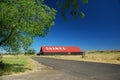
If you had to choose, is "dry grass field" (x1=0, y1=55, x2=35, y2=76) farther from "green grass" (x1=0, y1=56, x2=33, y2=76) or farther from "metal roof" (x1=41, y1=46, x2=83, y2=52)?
"metal roof" (x1=41, y1=46, x2=83, y2=52)

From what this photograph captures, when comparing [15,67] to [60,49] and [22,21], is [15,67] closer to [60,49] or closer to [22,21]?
[22,21]

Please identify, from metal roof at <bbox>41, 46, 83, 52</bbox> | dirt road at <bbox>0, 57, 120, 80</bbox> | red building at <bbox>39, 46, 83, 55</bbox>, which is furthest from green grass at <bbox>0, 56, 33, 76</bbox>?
metal roof at <bbox>41, 46, 83, 52</bbox>

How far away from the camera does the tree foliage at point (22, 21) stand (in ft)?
75.5

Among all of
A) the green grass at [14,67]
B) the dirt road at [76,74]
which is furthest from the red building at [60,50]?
the dirt road at [76,74]

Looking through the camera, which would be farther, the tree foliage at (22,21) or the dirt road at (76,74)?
the tree foliage at (22,21)

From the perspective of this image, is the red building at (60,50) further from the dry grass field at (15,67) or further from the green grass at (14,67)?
the green grass at (14,67)

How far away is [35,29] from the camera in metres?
24.0

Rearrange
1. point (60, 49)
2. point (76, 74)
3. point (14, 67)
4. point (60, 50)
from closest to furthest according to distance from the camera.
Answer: point (76, 74)
point (14, 67)
point (60, 50)
point (60, 49)

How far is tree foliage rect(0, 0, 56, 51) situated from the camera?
2300cm

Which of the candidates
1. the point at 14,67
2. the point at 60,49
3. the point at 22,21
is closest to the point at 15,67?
the point at 14,67

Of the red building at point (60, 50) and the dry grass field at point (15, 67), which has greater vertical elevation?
the red building at point (60, 50)

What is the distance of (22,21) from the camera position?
924 inches

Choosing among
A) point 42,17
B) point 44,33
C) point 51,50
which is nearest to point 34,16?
point 42,17

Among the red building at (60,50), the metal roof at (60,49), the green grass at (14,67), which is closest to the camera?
the green grass at (14,67)
